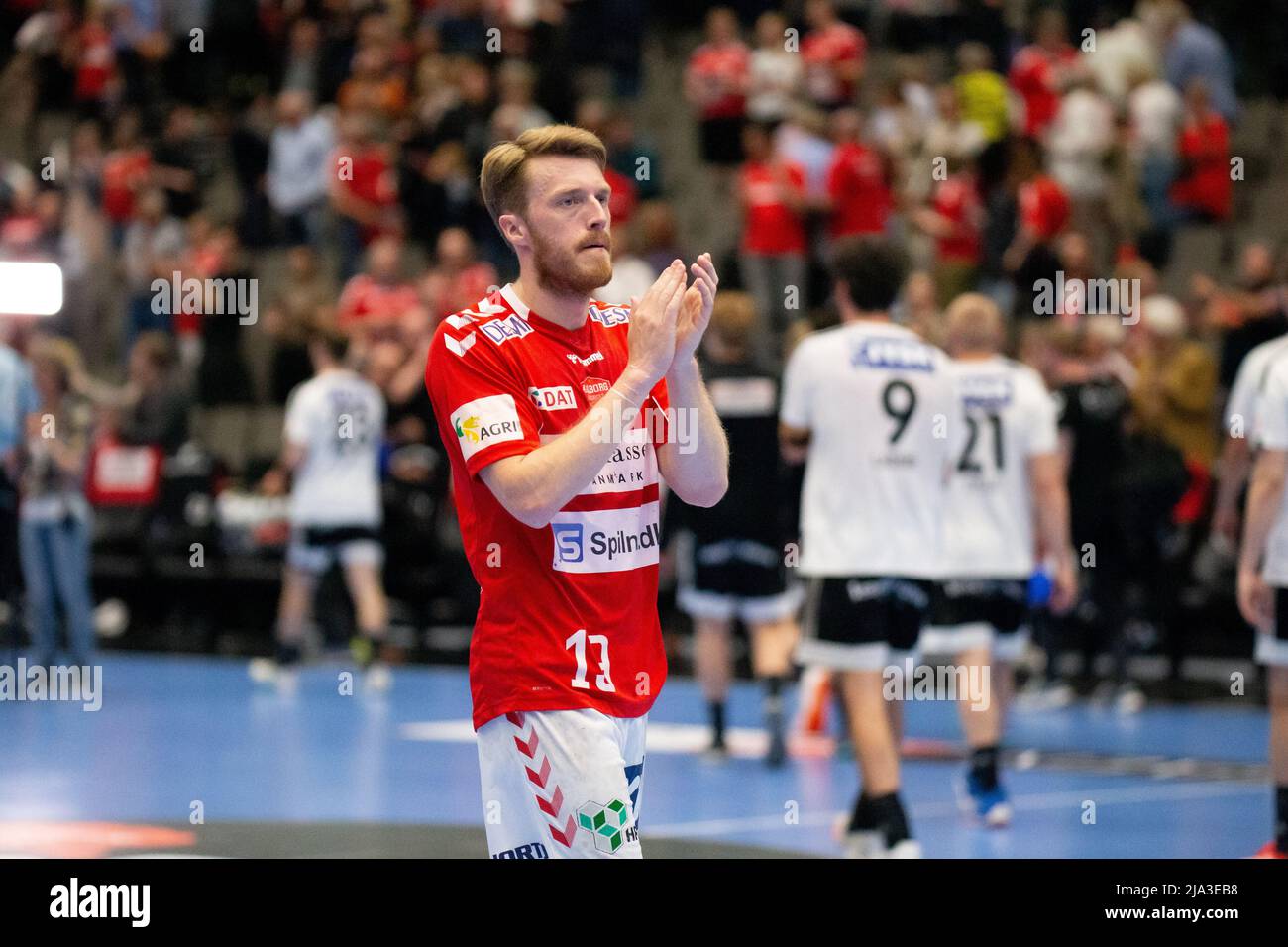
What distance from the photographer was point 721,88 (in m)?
18.0

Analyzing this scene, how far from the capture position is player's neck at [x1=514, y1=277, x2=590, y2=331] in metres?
4.55

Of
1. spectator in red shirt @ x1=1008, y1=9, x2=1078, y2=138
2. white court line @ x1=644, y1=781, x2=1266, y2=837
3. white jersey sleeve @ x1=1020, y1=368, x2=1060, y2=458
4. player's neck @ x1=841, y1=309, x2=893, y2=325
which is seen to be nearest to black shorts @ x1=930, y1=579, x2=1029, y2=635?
white jersey sleeve @ x1=1020, y1=368, x2=1060, y2=458

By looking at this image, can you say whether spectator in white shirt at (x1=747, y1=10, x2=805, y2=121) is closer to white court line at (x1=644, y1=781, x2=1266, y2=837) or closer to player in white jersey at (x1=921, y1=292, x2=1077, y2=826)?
player in white jersey at (x1=921, y1=292, x2=1077, y2=826)

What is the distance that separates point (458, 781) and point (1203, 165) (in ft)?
28.9

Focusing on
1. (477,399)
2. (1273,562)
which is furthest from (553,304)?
(1273,562)

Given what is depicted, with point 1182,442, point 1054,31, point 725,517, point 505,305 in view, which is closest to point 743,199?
point 1054,31

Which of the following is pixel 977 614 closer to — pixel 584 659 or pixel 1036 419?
pixel 1036 419

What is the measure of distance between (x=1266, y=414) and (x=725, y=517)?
3.97 metres

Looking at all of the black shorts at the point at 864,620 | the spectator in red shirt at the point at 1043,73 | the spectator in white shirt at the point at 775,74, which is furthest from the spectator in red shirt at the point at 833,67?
the black shorts at the point at 864,620

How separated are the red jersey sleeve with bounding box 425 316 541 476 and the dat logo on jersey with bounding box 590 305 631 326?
339 millimetres

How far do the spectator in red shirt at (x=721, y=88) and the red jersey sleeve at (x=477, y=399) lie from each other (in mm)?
13816

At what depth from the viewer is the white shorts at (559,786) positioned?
4.30m

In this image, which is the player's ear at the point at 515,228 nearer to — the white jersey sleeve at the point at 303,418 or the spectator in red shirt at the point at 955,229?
the white jersey sleeve at the point at 303,418
